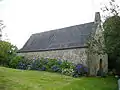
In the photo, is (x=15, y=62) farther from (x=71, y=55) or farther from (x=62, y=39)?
(x=71, y=55)

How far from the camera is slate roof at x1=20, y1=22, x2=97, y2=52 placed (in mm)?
28189

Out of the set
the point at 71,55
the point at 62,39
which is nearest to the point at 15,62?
the point at 62,39

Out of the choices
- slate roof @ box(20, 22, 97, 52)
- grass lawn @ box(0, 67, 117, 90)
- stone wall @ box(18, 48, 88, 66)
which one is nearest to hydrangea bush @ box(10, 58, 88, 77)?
stone wall @ box(18, 48, 88, 66)

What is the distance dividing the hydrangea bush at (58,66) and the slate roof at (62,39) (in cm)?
291

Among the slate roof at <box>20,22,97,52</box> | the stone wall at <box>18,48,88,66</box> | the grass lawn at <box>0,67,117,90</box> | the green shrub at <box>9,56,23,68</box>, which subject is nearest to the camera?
the grass lawn at <box>0,67,117,90</box>

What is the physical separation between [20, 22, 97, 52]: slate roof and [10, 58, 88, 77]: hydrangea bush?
2.91 meters

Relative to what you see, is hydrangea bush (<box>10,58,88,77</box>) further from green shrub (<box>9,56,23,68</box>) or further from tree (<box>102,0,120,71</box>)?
tree (<box>102,0,120,71</box>)

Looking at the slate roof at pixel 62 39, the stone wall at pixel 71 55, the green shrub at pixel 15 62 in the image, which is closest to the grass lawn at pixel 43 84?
the stone wall at pixel 71 55

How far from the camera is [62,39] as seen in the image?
3091 cm

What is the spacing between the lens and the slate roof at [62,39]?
92.5ft

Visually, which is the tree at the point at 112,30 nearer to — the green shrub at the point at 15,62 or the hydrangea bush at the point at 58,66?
the hydrangea bush at the point at 58,66

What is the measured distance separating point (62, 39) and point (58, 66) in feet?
20.2

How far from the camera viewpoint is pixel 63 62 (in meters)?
26.2

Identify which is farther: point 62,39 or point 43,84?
point 62,39
